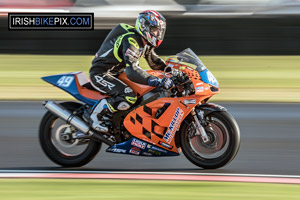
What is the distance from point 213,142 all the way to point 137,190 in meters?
1.26

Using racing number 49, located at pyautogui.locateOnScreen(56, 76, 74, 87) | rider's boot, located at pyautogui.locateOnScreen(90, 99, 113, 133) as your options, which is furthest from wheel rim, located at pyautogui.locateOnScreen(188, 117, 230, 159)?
racing number 49, located at pyautogui.locateOnScreen(56, 76, 74, 87)

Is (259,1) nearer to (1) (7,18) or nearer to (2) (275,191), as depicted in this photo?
(1) (7,18)

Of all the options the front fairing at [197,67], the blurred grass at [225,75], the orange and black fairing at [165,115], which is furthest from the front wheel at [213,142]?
the blurred grass at [225,75]

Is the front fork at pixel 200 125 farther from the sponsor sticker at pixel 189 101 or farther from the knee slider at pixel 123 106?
the knee slider at pixel 123 106

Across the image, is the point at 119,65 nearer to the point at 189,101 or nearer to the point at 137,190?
the point at 189,101

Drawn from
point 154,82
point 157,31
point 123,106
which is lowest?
point 123,106

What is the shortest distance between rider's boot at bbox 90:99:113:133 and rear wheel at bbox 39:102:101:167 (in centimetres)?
20

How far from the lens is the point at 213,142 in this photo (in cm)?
674

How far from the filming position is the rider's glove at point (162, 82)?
6.59m

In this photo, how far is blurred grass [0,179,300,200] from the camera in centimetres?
555

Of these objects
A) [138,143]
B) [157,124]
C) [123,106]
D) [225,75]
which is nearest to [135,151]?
[138,143]

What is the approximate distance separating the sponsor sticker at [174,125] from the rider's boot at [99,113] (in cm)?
63

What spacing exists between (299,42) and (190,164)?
9647 millimetres

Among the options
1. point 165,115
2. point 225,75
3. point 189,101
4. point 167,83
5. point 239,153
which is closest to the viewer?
point 167,83
